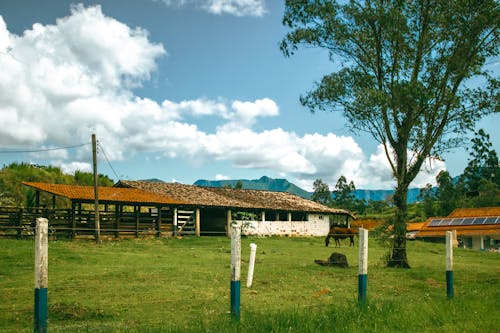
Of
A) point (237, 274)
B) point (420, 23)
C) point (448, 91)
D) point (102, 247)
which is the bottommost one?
point (102, 247)

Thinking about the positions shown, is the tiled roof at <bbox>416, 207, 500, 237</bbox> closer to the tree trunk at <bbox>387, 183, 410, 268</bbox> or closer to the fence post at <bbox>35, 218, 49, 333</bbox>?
the tree trunk at <bbox>387, 183, 410, 268</bbox>

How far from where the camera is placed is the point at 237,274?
7238 mm

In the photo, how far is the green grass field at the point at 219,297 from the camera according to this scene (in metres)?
8.02

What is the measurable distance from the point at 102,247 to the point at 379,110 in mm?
16457

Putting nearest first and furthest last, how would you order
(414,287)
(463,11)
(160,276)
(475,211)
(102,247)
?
(414,287)
(160,276)
(463,11)
(102,247)
(475,211)

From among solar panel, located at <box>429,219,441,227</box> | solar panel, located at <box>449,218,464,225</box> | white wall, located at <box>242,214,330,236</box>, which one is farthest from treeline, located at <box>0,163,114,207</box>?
solar panel, located at <box>449,218,464,225</box>

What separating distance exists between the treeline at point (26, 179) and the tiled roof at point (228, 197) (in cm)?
464

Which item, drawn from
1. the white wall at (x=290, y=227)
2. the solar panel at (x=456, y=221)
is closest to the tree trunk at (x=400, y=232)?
the white wall at (x=290, y=227)

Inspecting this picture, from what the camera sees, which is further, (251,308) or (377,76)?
(377,76)

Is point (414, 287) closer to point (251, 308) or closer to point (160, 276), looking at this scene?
point (251, 308)

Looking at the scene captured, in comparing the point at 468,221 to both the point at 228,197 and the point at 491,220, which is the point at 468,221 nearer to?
the point at 491,220

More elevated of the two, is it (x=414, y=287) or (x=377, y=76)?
(x=377, y=76)

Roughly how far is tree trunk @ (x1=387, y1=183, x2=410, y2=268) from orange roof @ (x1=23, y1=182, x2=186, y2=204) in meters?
19.8

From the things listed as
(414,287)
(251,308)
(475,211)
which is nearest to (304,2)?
(414,287)
